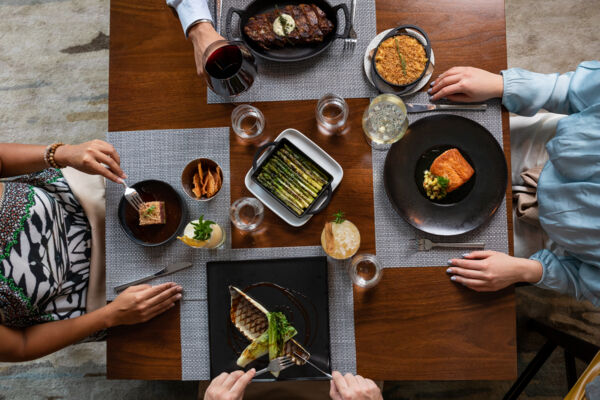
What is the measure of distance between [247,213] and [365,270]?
42cm

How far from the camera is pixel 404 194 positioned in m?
1.19

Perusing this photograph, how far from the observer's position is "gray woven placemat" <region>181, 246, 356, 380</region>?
3.89 ft

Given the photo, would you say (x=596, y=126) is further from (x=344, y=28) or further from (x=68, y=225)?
(x=68, y=225)

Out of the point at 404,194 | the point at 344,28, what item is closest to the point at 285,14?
the point at 344,28

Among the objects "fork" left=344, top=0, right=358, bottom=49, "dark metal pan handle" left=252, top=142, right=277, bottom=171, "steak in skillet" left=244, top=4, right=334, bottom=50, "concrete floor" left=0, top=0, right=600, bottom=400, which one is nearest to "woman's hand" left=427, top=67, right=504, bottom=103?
"fork" left=344, top=0, right=358, bottom=49

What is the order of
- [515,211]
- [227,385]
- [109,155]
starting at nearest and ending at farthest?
[227,385] < [109,155] < [515,211]

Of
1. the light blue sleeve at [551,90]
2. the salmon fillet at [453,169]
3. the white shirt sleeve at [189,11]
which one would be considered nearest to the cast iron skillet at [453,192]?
the salmon fillet at [453,169]

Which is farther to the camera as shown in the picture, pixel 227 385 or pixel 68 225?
pixel 68 225

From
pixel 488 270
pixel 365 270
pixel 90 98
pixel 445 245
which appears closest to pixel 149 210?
pixel 365 270

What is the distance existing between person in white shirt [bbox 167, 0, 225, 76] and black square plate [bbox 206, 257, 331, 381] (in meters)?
0.68

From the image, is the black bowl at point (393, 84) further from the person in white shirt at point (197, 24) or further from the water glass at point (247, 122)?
the person in white shirt at point (197, 24)

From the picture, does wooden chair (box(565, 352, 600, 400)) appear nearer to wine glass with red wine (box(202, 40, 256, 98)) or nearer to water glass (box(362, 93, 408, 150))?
water glass (box(362, 93, 408, 150))

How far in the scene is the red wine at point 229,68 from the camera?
3.73 feet

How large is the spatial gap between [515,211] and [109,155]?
1.43 metres
